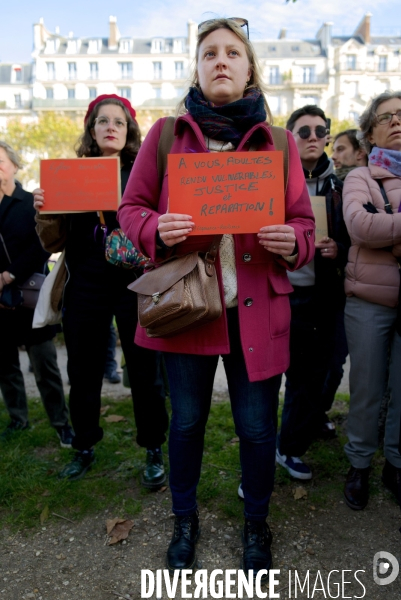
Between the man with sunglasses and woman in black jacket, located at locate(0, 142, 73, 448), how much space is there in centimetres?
167

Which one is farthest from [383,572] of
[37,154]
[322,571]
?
[37,154]

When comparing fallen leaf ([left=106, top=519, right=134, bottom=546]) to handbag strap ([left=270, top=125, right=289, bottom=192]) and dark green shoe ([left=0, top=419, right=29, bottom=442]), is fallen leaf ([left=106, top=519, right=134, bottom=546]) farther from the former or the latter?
handbag strap ([left=270, top=125, right=289, bottom=192])

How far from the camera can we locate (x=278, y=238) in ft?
6.36

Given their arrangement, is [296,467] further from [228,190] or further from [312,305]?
[228,190]

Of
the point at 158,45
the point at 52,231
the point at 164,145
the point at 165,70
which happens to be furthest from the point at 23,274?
the point at 158,45

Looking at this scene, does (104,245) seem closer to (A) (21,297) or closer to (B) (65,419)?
(A) (21,297)

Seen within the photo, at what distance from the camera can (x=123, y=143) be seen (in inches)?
119

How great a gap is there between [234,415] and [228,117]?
131 centimetres

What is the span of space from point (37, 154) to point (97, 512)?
3493cm

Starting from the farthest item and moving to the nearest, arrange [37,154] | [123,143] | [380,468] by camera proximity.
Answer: [37,154], [380,468], [123,143]

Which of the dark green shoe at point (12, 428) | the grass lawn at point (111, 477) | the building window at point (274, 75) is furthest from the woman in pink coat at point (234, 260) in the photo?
the building window at point (274, 75)

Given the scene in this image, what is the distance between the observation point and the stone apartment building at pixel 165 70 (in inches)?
2277

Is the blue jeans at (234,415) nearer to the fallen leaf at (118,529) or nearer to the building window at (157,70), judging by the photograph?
the fallen leaf at (118,529)

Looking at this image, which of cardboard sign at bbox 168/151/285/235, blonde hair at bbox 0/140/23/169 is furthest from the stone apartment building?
cardboard sign at bbox 168/151/285/235
